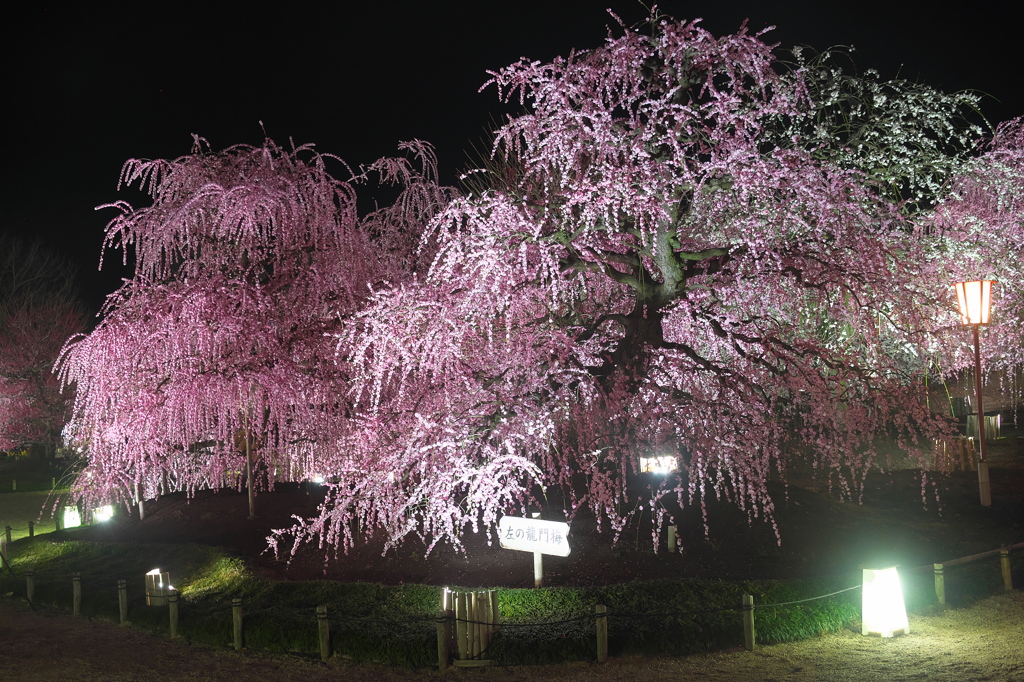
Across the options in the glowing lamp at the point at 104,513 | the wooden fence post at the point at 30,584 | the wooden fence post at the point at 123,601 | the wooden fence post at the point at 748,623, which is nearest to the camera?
the wooden fence post at the point at 748,623

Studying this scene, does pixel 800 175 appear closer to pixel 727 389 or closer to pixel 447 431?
pixel 727 389

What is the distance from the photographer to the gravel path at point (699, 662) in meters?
6.76

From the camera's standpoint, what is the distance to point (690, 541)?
10008 mm

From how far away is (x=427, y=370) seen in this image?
8.34 m

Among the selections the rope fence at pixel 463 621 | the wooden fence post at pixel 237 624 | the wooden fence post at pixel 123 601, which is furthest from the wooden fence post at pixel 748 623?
the wooden fence post at pixel 123 601

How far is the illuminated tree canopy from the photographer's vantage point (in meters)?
7.72

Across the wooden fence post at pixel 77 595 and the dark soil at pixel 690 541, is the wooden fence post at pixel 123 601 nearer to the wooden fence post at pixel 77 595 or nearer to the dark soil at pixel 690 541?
the wooden fence post at pixel 77 595

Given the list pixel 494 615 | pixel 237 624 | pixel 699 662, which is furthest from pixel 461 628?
pixel 237 624

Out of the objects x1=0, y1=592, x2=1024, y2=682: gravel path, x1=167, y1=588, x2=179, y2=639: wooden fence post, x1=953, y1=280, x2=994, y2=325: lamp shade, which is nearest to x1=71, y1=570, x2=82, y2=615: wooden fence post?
x1=0, y1=592, x2=1024, y2=682: gravel path

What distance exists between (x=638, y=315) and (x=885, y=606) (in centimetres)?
397

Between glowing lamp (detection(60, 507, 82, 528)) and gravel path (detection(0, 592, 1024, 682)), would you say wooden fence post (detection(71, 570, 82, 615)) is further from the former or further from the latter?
glowing lamp (detection(60, 507, 82, 528))

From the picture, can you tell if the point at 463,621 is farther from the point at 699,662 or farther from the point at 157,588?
the point at 157,588

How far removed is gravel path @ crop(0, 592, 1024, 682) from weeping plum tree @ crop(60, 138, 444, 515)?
3.20 metres

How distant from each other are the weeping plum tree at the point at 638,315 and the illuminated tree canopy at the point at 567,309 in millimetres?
40
